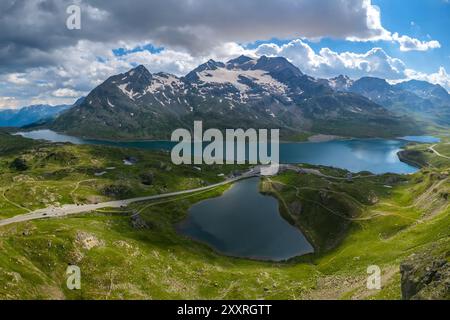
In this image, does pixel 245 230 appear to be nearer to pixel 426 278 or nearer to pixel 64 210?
pixel 64 210

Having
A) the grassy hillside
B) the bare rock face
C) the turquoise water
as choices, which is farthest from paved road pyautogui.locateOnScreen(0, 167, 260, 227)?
the bare rock face

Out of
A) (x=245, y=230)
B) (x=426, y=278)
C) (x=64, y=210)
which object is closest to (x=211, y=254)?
(x=245, y=230)

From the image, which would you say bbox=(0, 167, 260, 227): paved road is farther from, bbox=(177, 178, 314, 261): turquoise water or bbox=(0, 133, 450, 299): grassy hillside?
bbox=(177, 178, 314, 261): turquoise water

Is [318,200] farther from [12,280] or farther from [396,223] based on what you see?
[12,280]

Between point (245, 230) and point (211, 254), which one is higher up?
point (245, 230)

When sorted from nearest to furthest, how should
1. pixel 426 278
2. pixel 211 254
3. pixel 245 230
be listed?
1. pixel 426 278
2. pixel 211 254
3. pixel 245 230
